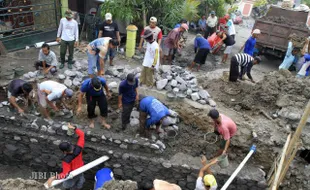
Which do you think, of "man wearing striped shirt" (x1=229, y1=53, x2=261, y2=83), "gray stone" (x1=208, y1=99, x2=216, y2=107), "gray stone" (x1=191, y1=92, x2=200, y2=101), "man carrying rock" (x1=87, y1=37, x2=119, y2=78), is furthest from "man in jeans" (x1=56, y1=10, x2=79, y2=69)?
"man wearing striped shirt" (x1=229, y1=53, x2=261, y2=83)

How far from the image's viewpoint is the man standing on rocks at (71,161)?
4.50 metres

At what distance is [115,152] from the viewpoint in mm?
5422

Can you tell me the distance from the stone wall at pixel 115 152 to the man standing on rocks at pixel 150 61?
1.82 meters

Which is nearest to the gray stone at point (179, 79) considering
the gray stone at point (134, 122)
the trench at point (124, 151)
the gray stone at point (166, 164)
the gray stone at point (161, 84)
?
the gray stone at point (161, 84)

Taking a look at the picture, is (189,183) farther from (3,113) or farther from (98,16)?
(98,16)

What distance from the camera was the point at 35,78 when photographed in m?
6.67

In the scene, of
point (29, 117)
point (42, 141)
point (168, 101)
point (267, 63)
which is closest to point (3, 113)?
point (29, 117)

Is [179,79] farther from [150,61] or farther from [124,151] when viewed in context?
[124,151]

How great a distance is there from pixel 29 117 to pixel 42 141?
570 mm

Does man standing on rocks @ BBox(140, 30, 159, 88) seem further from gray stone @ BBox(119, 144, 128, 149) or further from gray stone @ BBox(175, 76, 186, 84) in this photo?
gray stone @ BBox(119, 144, 128, 149)

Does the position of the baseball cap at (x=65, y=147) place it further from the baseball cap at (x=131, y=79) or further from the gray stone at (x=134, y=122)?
the gray stone at (x=134, y=122)

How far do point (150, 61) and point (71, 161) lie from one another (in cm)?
286

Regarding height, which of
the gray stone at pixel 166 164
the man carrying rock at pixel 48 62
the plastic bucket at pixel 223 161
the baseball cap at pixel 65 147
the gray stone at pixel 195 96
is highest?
the man carrying rock at pixel 48 62

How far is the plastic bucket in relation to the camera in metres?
5.17
